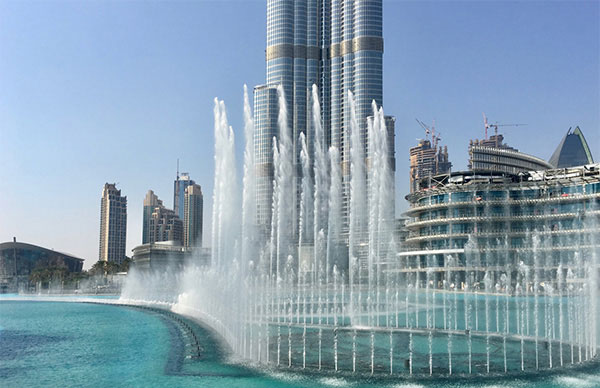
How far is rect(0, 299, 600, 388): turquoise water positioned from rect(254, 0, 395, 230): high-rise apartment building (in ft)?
401

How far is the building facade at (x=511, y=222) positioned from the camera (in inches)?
3696

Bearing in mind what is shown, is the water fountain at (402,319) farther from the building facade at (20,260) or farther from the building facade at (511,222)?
the building facade at (20,260)

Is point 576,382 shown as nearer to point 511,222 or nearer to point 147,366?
point 147,366

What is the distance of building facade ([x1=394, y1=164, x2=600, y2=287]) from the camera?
93875 mm

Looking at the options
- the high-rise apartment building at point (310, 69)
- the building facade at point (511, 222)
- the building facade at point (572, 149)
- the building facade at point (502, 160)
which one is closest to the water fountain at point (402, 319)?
the building facade at point (511, 222)

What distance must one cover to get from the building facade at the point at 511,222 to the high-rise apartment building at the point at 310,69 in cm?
5997

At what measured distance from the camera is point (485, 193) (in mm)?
100438

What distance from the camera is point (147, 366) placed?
27156 millimetres

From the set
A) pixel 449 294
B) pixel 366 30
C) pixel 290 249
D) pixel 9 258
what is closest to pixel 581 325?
pixel 449 294

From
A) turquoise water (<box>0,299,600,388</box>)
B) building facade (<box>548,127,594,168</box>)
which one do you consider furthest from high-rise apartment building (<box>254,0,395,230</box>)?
turquoise water (<box>0,299,600,388</box>)

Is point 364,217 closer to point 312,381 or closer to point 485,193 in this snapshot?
point 485,193

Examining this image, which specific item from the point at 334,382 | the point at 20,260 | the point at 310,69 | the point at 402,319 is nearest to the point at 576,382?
the point at 334,382

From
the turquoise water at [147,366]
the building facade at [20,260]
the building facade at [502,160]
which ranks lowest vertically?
the turquoise water at [147,366]

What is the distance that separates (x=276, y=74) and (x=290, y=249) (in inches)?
2096
